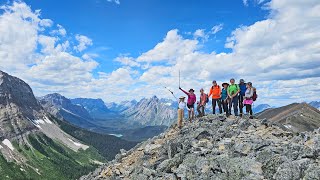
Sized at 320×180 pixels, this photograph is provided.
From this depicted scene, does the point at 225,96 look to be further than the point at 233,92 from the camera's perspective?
Yes

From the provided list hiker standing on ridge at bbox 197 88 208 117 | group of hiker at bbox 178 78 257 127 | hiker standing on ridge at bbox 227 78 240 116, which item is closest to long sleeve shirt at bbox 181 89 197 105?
group of hiker at bbox 178 78 257 127

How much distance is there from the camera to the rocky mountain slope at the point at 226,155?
24353 millimetres

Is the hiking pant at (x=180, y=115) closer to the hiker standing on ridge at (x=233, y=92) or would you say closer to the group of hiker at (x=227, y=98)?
the group of hiker at (x=227, y=98)

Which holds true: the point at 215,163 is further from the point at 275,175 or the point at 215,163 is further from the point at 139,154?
the point at 139,154

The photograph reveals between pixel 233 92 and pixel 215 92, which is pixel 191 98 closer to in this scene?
pixel 215 92

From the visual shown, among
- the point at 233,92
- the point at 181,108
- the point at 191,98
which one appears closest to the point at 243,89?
the point at 233,92

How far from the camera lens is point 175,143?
35531 mm

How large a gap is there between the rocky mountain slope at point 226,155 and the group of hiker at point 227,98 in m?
2.22

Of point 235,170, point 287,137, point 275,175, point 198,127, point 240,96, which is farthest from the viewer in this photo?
point 240,96

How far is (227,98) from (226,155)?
16010mm

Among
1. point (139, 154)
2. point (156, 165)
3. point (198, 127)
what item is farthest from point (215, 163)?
point (139, 154)

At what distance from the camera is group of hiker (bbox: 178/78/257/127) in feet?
137

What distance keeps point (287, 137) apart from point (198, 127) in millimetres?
10129

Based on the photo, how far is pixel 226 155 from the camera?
28.3 meters
